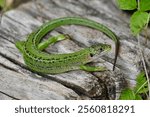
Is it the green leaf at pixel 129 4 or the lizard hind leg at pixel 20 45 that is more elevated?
the green leaf at pixel 129 4

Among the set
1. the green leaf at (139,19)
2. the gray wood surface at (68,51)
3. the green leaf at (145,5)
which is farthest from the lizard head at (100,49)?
the green leaf at (145,5)

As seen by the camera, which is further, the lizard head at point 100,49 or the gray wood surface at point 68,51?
the lizard head at point 100,49

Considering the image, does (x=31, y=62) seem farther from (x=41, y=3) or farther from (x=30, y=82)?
(x=41, y=3)

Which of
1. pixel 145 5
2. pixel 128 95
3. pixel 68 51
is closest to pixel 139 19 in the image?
pixel 145 5

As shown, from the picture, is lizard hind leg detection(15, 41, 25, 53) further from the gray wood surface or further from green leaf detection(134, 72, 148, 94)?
green leaf detection(134, 72, 148, 94)

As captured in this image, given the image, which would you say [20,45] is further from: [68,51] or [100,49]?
[100,49]

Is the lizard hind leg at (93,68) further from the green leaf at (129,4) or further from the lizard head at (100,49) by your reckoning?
the green leaf at (129,4)

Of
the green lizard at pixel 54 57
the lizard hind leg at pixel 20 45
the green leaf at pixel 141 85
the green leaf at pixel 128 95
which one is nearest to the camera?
the green leaf at pixel 128 95
